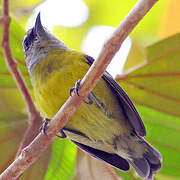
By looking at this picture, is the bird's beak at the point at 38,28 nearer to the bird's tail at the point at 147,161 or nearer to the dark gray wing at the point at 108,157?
the dark gray wing at the point at 108,157

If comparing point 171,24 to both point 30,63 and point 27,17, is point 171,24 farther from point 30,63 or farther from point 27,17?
point 27,17

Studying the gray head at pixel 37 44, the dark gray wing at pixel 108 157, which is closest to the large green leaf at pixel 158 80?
the dark gray wing at pixel 108 157

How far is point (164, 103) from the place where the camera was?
8.26 ft

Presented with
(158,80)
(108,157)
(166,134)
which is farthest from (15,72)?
(166,134)

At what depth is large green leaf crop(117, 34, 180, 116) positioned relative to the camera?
247 cm

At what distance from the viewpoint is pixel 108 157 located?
2.50 m

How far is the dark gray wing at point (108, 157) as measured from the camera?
2.44 m

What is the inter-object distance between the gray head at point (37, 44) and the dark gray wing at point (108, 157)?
65cm

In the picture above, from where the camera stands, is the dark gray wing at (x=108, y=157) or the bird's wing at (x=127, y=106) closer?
the bird's wing at (x=127, y=106)

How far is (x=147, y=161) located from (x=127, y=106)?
428mm

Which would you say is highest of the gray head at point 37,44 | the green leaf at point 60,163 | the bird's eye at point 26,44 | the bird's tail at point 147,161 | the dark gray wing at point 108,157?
the gray head at point 37,44

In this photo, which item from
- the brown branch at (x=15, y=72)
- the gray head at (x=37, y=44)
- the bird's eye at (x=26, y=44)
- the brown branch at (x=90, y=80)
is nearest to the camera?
the brown branch at (x=90, y=80)

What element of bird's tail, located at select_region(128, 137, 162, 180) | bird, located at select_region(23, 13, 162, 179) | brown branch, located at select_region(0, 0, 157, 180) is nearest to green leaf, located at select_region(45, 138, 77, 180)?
bird, located at select_region(23, 13, 162, 179)

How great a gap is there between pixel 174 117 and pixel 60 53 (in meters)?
0.90
